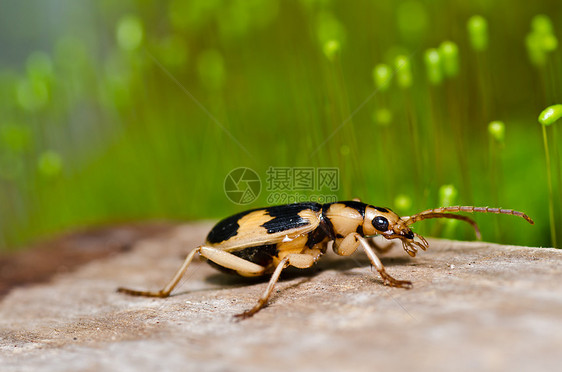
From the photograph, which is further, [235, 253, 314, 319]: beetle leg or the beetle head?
the beetle head

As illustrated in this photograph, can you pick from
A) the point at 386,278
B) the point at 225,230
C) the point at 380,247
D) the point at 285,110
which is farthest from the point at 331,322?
the point at 285,110

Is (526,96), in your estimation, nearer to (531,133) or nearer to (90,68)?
(531,133)

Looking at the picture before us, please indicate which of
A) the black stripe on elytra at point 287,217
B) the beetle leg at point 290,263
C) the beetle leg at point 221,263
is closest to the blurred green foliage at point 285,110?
the black stripe on elytra at point 287,217

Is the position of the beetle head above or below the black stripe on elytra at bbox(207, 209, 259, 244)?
below

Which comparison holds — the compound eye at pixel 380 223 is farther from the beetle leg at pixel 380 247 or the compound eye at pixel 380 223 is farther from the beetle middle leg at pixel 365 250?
the beetle leg at pixel 380 247

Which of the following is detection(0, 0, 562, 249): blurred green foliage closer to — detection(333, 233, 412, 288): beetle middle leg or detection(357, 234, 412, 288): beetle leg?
detection(333, 233, 412, 288): beetle middle leg

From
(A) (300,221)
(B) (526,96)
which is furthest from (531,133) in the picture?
(A) (300,221)

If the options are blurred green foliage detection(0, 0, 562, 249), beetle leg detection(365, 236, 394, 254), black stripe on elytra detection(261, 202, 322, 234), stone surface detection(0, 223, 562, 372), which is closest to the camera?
stone surface detection(0, 223, 562, 372)

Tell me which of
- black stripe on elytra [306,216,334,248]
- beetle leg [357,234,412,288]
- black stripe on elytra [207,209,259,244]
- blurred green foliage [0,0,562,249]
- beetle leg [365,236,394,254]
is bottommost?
beetle leg [365,236,394,254]

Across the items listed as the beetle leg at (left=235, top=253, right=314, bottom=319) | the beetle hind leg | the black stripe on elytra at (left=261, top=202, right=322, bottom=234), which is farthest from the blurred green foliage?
the beetle hind leg
